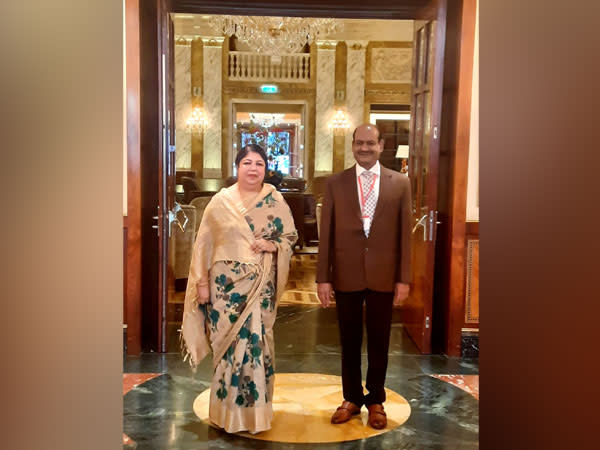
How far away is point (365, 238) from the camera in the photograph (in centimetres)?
326

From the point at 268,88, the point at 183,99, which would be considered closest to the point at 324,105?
the point at 268,88

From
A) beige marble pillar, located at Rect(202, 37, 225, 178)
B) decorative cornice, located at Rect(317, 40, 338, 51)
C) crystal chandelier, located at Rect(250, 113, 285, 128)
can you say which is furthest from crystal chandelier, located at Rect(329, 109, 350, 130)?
beige marble pillar, located at Rect(202, 37, 225, 178)

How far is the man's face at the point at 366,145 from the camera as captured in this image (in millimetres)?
3244

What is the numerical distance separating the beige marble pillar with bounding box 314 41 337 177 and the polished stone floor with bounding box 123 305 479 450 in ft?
28.0

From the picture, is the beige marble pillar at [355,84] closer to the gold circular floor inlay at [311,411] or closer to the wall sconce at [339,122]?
the wall sconce at [339,122]

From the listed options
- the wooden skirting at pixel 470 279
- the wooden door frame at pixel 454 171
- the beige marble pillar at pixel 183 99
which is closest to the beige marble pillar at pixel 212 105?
the beige marble pillar at pixel 183 99

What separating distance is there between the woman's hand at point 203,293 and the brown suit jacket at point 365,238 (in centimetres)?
62

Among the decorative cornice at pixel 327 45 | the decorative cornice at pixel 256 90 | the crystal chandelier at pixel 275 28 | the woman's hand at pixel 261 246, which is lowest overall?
the woman's hand at pixel 261 246

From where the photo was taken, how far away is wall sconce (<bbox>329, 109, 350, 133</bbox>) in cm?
1370

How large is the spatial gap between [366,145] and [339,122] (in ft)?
35.0
